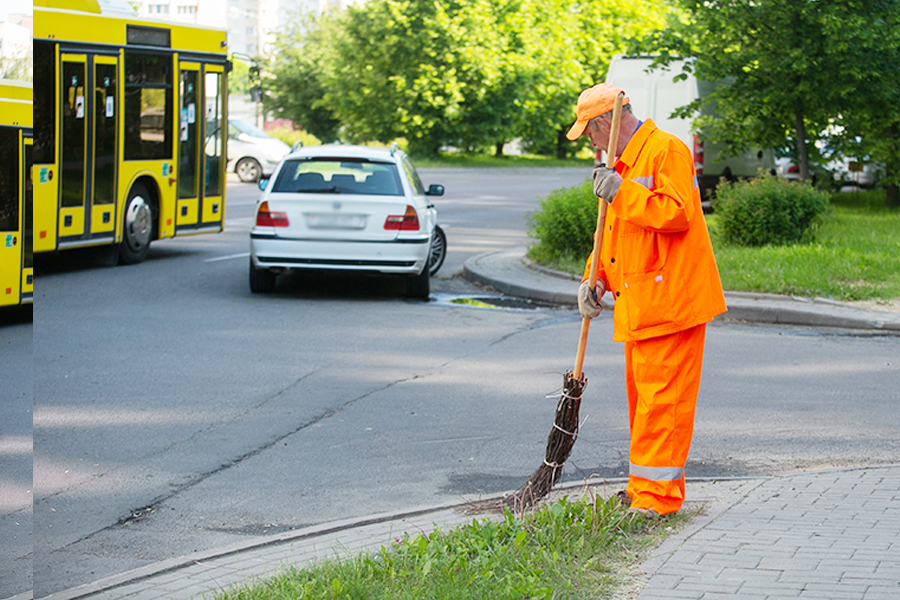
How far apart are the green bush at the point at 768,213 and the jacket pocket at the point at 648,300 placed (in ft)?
30.4

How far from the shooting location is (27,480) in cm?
316

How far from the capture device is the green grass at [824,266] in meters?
10.5

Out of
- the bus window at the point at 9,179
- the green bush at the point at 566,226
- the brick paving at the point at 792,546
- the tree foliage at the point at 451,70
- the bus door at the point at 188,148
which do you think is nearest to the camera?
the bus window at the point at 9,179

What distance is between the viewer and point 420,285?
10.9m

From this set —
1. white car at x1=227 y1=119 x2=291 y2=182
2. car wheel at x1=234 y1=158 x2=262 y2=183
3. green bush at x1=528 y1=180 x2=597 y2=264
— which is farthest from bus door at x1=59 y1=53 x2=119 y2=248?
car wheel at x1=234 y1=158 x2=262 y2=183

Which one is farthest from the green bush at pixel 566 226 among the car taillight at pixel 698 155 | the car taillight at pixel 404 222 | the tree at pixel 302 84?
the tree at pixel 302 84

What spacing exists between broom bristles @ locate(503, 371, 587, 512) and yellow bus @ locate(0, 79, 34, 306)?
7.26ft

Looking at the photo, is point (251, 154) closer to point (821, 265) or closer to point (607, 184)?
point (821, 265)

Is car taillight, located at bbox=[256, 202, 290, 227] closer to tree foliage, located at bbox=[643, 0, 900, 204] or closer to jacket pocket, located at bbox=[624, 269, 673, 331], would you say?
jacket pocket, located at bbox=[624, 269, 673, 331]

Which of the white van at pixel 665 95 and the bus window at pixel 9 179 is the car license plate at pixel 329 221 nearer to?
the bus window at pixel 9 179

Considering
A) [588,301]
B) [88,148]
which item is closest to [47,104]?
[88,148]

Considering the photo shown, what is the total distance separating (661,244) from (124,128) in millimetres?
10282

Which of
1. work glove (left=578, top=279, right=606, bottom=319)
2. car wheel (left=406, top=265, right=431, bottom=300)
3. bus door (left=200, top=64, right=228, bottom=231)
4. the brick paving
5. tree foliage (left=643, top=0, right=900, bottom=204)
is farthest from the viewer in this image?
tree foliage (left=643, top=0, right=900, bottom=204)

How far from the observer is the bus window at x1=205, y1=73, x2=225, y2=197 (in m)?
14.7
